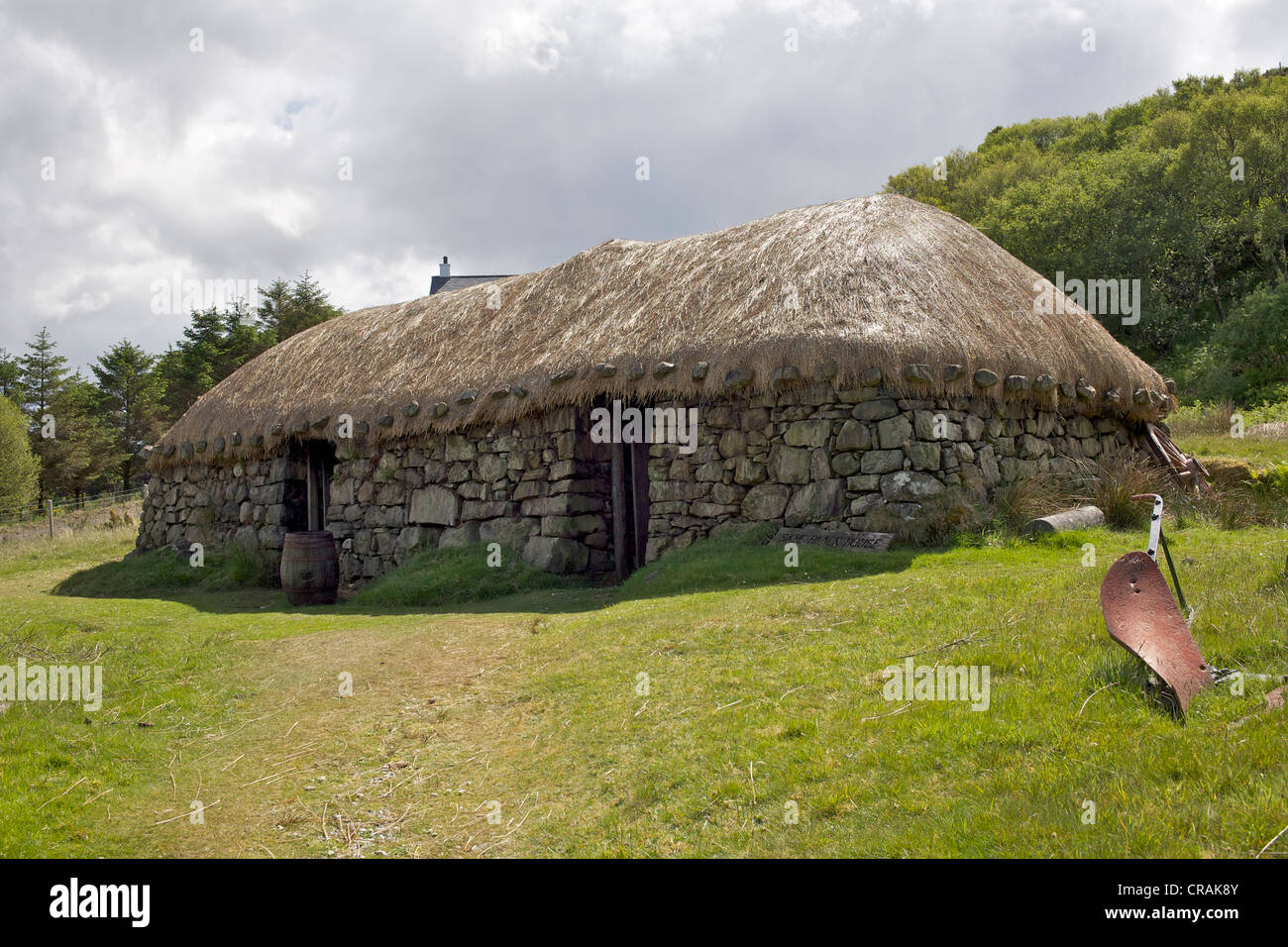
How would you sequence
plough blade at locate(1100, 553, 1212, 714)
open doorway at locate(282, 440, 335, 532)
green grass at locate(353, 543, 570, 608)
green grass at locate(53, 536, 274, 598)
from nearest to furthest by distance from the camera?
plough blade at locate(1100, 553, 1212, 714) → green grass at locate(353, 543, 570, 608) → green grass at locate(53, 536, 274, 598) → open doorway at locate(282, 440, 335, 532)

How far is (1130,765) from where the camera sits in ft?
10.7

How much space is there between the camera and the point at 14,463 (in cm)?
2900

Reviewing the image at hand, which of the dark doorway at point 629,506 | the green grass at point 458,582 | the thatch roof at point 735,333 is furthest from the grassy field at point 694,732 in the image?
the dark doorway at point 629,506

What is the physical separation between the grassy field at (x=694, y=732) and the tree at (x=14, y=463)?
85.1 ft

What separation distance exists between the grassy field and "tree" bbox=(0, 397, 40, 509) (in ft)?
85.1

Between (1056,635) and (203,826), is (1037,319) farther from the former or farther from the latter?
(203,826)

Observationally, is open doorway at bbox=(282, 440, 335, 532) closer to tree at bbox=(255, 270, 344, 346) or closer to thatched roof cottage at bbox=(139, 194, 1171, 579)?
thatched roof cottage at bbox=(139, 194, 1171, 579)

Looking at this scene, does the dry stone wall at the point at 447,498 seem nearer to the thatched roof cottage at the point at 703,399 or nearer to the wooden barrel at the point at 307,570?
the thatched roof cottage at the point at 703,399

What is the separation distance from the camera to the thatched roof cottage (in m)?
9.05

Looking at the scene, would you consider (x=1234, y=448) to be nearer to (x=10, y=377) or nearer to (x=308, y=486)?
(x=308, y=486)

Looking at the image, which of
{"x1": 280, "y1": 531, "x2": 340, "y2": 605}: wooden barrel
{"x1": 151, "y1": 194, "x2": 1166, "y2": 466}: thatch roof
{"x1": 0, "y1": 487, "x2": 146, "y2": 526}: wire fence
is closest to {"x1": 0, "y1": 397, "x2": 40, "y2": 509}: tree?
{"x1": 0, "y1": 487, "x2": 146, "y2": 526}: wire fence

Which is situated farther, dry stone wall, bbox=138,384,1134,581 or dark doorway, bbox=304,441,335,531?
dark doorway, bbox=304,441,335,531

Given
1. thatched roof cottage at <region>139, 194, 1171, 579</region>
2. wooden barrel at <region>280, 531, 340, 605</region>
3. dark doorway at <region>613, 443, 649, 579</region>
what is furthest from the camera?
wooden barrel at <region>280, 531, 340, 605</region>
